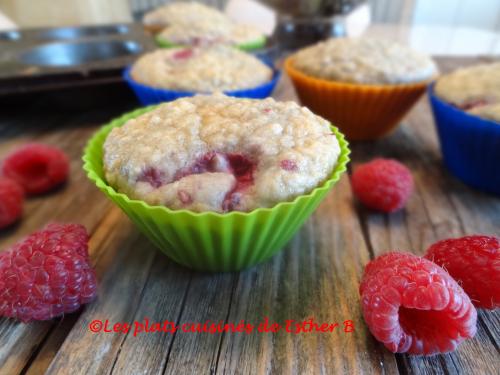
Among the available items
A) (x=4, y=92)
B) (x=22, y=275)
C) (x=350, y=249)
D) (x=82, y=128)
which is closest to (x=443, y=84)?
(x=350, y=249)

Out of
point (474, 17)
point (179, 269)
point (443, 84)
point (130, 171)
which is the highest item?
point (130, 171)

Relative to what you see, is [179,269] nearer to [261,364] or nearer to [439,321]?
[261,364]

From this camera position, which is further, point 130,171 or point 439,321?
point 130,171

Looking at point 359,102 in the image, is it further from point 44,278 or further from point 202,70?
point 44,278

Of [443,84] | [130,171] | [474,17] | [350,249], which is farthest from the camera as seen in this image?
[474,17]

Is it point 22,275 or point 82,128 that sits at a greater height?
point 22,275

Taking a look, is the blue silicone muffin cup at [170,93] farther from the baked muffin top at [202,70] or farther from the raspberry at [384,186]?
the raspberry at [384,186]

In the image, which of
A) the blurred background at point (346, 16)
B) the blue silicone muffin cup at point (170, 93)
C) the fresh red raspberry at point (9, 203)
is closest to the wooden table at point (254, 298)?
the fresh red raspberry at point (9, 203)

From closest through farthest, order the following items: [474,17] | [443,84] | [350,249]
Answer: [350,249] < [443,84] < [474,17]
